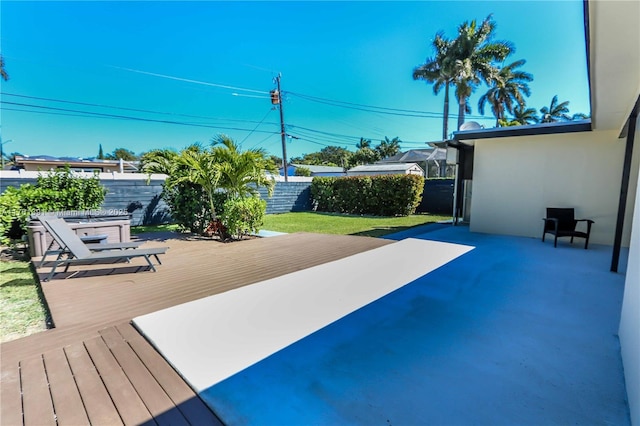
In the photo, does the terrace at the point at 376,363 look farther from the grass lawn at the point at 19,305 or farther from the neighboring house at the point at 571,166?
the neighboring house at the point at 571,166

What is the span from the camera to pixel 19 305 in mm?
3668

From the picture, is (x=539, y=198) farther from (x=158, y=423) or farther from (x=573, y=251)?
(x=158, y=423)

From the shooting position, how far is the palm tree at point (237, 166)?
26.0 feet

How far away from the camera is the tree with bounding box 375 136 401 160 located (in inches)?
1869

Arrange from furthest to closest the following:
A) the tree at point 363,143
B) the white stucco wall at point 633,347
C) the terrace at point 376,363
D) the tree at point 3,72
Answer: the tree at point 363,143
the tree at point 3,72
the terrace at point 376,363
the white stucco wall at point 633,347

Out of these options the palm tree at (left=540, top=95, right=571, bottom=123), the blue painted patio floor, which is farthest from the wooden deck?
the palm tree at (left=540, top=95, right=571, bottom=123)

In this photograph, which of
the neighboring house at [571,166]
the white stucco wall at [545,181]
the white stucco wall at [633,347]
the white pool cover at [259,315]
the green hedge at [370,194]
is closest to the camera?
the white stucco wall at [633,347]

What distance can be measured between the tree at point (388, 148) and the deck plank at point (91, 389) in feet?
156

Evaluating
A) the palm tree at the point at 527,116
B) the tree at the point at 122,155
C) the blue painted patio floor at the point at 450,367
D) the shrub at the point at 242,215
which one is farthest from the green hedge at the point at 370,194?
the tree at the point at 122,155

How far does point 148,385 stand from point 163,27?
56.7ft

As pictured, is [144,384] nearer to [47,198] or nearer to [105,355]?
[105,355]

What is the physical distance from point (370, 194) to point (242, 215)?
8286 mm

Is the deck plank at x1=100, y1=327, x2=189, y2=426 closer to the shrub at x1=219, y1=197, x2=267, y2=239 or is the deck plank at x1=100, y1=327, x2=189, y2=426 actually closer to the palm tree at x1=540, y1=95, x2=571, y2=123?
the shrub at x1=219, y1=197, x2=267, y2=239

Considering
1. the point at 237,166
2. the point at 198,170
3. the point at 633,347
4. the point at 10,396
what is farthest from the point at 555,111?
the point at 10,396
